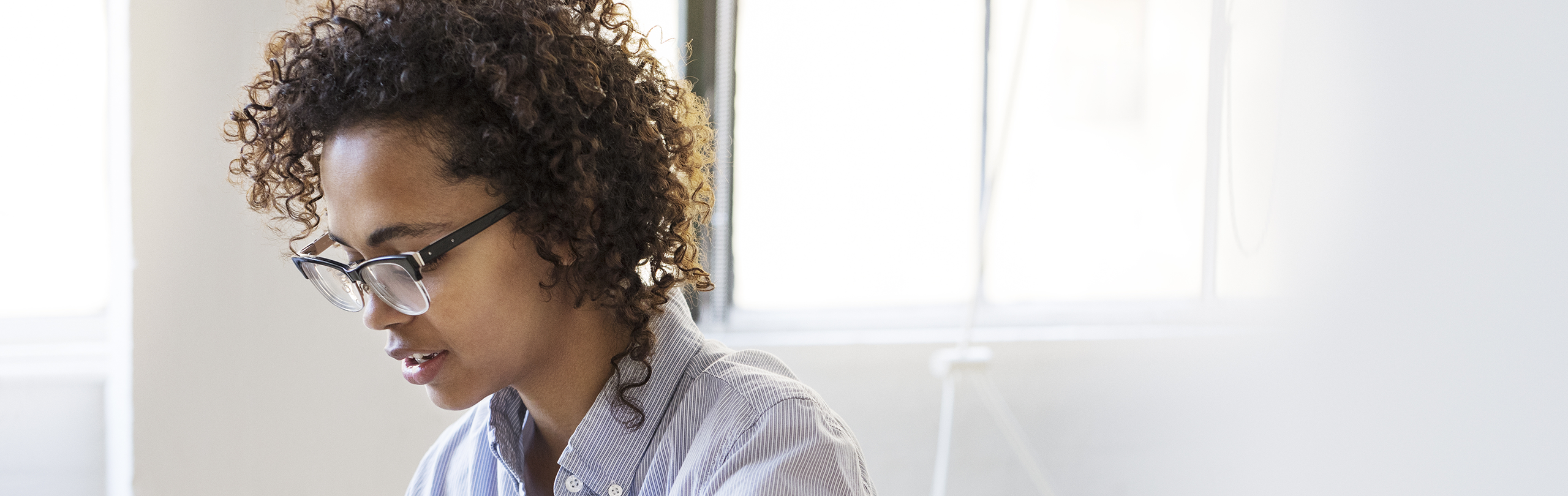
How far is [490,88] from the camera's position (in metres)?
0.93

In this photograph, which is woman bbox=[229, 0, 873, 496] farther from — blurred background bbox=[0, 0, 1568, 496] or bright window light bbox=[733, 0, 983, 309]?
bright window light bbox=[733, 0, 983, 309]

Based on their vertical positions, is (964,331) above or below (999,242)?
below

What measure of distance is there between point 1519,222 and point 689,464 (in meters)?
0.65

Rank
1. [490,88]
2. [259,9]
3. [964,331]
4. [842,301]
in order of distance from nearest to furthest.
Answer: [490,88] < [964,331] < [259,9] < [842,301]

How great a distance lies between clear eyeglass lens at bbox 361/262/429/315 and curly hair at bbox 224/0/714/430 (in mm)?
98

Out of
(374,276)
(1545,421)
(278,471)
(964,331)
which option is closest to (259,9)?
(278,471)

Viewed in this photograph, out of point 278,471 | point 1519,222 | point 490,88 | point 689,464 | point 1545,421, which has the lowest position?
point 278,471

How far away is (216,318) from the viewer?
1803 mm

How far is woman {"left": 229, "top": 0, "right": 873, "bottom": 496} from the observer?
3.07 feet

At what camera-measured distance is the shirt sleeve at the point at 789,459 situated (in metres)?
0.87

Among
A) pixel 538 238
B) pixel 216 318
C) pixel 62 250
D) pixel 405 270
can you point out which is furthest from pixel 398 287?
pixel 62 250

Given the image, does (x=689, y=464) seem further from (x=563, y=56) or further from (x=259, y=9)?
(x=259, y=9)

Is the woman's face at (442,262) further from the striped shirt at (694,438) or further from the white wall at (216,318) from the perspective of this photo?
the white wall at (216,318)

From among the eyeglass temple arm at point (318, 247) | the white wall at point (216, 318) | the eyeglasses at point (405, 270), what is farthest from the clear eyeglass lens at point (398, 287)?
the white wall at point (216, 318)
